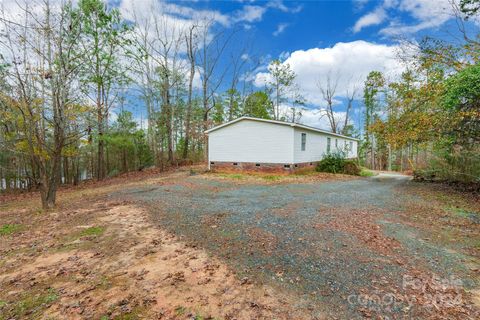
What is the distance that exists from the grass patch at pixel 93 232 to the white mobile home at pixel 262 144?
397 inches

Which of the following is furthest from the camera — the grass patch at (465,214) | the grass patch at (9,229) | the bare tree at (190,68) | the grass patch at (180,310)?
the bare tree at (190,68)

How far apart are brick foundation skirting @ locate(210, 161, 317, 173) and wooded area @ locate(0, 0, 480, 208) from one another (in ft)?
14.3

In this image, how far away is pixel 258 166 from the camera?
1384 cm

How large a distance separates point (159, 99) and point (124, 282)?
17.1m

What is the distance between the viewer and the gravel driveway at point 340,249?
2.38 m

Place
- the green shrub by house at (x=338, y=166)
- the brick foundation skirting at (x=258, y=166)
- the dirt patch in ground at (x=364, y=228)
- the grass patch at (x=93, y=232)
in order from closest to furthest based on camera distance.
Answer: the dirt patch in ground at (x=364, y=228) → the grass patch at (x=93, y=232) → the brick foundation skirting at (x=258, y=166) → the green shrub by house at (x=338, y=166)

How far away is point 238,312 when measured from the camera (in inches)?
86.4

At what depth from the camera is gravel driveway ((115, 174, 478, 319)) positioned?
238 centimetres

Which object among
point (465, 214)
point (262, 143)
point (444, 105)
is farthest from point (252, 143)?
point (465, 214)

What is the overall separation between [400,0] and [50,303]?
1377 cm

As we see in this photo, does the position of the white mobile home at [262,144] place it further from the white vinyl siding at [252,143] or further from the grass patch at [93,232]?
the grass patch at [93,232]

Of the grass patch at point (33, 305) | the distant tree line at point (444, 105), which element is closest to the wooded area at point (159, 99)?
the distant tree line at point (444, 105)

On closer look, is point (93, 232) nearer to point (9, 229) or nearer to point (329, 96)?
point (9, 229)

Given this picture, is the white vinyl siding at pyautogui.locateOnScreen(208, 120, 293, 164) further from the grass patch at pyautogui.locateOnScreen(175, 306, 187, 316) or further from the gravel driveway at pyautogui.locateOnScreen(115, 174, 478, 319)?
the grass patch at pyautogui.locateOnScreen(175, 306, 187, 316)
